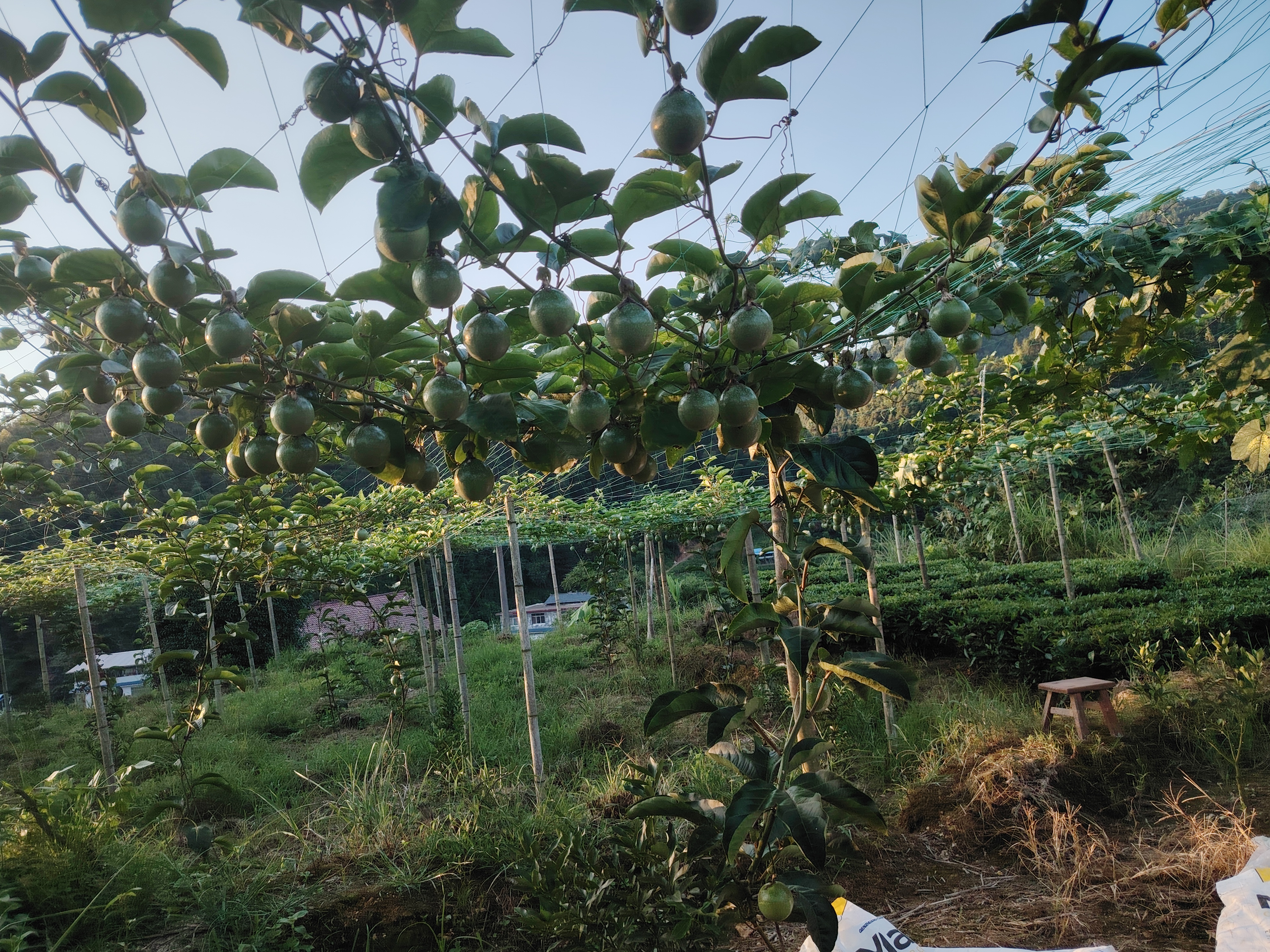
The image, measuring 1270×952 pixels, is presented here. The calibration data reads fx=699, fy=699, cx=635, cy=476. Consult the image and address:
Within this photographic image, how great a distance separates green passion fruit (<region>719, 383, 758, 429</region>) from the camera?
49.4 inches

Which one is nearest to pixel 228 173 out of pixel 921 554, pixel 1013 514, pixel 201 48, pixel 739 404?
pixel 201 48

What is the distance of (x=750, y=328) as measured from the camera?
1.12m

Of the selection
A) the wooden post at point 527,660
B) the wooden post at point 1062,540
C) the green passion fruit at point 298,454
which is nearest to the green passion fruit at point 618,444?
the green passion fruit at point 298,454

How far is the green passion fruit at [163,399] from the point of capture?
1227 millimetres

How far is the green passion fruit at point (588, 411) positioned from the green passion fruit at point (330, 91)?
561 millimetres

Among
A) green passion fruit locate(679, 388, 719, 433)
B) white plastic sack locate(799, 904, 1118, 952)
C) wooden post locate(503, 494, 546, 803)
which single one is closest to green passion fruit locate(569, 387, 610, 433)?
green passion fruit locate(679, 388, 719, 433)

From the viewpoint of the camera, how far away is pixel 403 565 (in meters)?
7.79

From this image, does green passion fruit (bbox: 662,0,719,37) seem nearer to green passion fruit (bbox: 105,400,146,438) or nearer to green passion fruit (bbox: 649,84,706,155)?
green passion fruit (bbox: 649,84,706,155)

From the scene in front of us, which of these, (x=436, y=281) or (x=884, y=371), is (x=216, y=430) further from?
(x=884, y=371)

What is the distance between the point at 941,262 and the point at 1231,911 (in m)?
1.99

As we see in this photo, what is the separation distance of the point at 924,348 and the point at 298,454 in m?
1.17


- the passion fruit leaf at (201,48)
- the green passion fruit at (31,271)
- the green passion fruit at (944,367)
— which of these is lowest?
the green passion fruit at (944,367)

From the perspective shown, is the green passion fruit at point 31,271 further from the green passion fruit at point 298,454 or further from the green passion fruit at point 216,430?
the green passion fruit at point 298,454

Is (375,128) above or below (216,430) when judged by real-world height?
above
